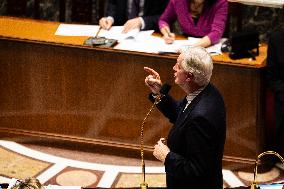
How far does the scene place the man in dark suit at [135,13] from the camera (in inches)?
222

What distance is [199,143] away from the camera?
3.08 metres

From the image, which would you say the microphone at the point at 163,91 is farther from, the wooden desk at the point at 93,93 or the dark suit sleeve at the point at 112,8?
the dark suit sleeve at the point at 112,8

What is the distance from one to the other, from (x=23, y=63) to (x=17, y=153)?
2.87 feet

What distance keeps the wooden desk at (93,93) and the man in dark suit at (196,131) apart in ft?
5.75

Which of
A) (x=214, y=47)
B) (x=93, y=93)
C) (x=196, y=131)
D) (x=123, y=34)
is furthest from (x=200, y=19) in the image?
(x=196, y=131)

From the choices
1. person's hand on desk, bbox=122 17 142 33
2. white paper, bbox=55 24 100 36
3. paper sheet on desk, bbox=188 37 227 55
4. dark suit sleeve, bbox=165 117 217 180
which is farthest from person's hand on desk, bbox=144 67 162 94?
white paper, bbox=55 24 100 36

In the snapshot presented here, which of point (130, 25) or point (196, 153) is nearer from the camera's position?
point (196, 153)

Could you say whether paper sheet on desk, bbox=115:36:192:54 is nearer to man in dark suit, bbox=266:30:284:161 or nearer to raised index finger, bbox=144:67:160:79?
man in dark suit, bbox=266:30:284:161

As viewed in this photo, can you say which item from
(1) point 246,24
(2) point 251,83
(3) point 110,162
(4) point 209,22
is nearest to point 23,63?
(3) point 110,162

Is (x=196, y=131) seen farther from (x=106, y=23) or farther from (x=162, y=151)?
(x=106, y=23)

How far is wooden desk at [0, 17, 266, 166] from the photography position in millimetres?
5000

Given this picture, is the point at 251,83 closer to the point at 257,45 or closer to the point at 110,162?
the point at 257,45

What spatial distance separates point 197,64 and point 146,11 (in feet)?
9.06

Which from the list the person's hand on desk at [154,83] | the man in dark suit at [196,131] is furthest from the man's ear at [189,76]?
the person's hand on desk at [154,83]
